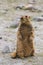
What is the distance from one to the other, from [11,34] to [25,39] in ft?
8.68

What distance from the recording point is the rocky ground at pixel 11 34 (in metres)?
6.60

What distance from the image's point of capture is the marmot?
6.61 meters

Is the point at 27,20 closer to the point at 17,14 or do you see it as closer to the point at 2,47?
the point at 2,47

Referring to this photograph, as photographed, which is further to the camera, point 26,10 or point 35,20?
point 26,10

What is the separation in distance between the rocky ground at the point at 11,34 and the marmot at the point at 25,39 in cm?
14

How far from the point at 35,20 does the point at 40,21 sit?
0.31 m

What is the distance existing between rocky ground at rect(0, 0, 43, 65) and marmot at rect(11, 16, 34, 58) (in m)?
0.14

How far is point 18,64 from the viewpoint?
6363mm

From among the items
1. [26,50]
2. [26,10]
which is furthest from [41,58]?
[26,10]

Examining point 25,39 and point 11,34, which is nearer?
point 25,39

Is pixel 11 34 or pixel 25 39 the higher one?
pixel 25 39

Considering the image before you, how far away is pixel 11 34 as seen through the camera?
30.4 feet

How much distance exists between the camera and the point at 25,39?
6.64 meters

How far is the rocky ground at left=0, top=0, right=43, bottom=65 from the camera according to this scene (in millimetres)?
6598
